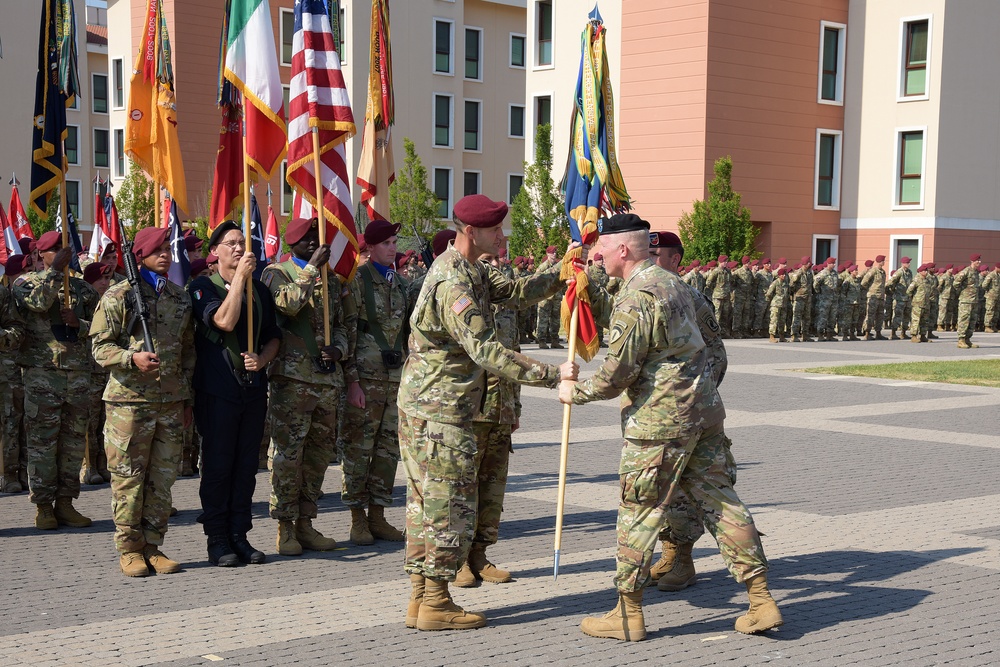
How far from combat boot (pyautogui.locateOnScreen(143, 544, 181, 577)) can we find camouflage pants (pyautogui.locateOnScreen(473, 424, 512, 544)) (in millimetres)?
1966

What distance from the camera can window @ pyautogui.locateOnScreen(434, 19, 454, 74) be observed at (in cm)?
5156

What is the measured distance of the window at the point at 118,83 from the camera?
54.7 m

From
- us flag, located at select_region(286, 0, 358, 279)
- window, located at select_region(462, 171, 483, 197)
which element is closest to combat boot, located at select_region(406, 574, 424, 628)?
us flag, located at select_region(286, 0, 358, 279)

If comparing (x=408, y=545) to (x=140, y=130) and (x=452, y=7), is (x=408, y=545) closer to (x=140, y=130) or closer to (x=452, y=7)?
(x=140, y=130)

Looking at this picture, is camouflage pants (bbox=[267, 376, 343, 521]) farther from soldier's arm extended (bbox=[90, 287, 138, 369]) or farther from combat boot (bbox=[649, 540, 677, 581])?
combat boot (bbox=[649, 540, 677, 581])

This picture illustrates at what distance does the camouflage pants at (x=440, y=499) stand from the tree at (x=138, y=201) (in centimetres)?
1319

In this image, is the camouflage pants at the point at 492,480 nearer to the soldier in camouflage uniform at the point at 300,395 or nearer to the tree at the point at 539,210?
the soldier in camouflage uniform at the point at 300,395

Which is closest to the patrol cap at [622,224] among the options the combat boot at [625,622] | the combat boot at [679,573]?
the combat boot at [625,622]

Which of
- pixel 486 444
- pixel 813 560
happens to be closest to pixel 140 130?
pixel 486 444

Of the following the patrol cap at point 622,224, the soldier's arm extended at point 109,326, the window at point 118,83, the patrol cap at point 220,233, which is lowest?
the soldier's arm extended at point 109,326

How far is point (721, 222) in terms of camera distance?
35406 millimetres

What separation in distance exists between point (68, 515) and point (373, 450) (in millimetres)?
2444

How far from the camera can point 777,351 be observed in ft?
90.4

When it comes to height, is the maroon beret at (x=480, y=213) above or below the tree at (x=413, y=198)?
below
